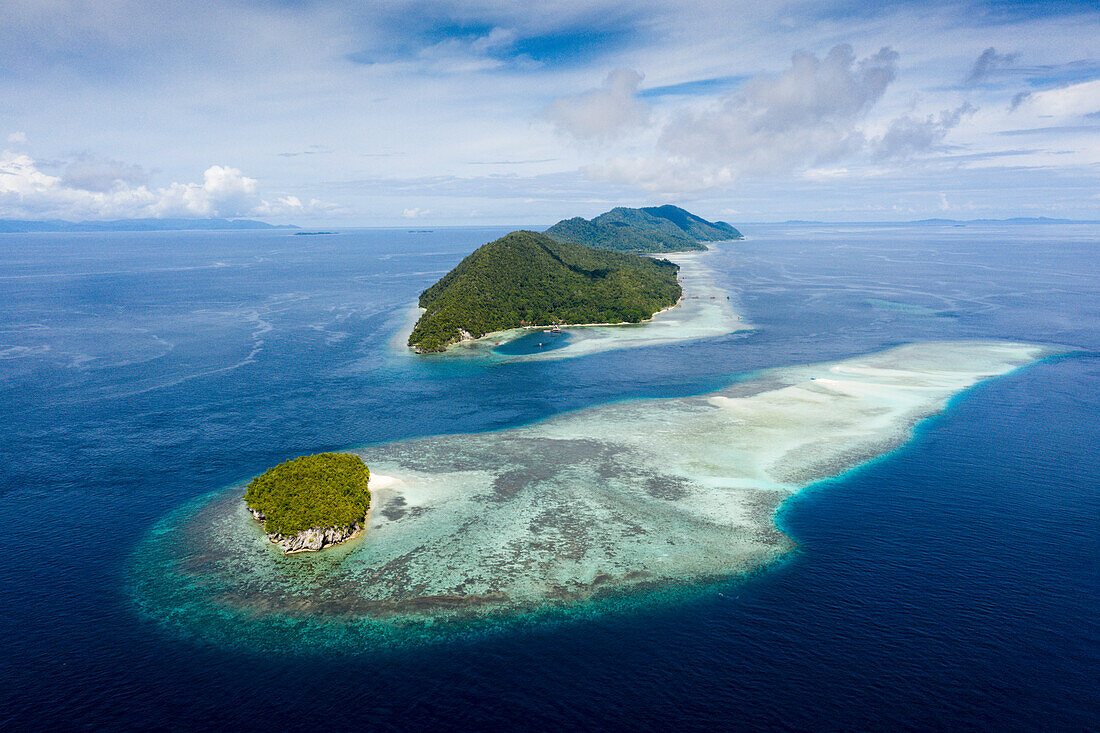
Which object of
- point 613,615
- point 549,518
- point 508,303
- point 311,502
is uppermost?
point 508,303

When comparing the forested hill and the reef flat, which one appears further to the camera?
the forested hill

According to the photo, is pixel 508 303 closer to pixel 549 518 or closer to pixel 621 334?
pixel 621 334

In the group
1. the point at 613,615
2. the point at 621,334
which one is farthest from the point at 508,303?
the point at 613,615

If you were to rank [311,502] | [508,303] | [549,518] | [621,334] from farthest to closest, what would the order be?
[508,303] → [621,334] → [549,518] → [311,502]

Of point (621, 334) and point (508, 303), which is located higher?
point (508, 303)

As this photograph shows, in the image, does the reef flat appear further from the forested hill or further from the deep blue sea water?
the forested hill

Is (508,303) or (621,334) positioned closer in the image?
(621,334)

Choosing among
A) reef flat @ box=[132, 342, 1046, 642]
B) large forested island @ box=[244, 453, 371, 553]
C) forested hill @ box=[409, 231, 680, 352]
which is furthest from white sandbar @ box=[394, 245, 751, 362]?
large forested island @ box=[244, 453, 371, 553]

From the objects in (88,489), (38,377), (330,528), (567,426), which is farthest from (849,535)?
(38,377)
